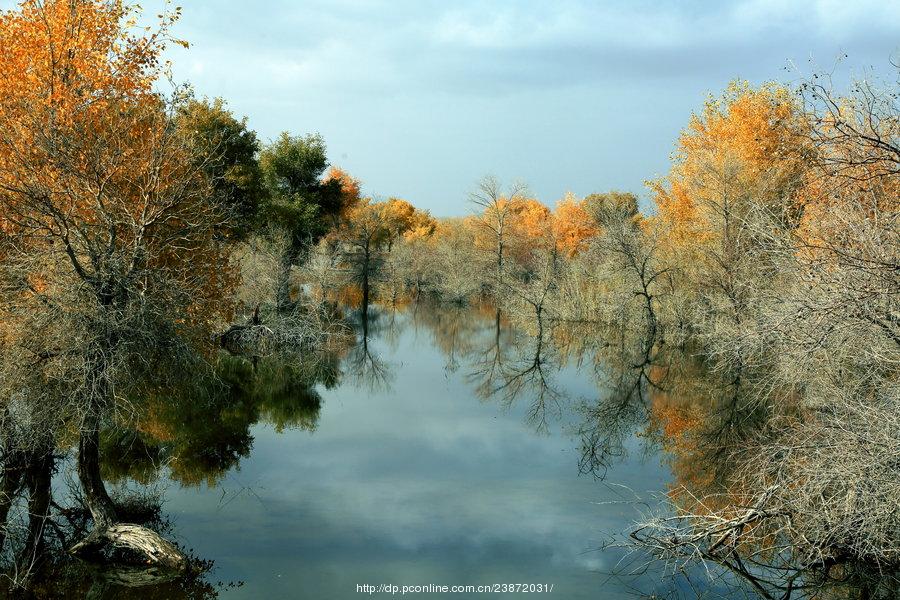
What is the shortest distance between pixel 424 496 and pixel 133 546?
17.0 feet

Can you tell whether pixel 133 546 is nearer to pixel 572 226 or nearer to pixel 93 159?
pixel 93 159

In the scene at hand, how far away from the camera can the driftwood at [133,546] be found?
9836mm

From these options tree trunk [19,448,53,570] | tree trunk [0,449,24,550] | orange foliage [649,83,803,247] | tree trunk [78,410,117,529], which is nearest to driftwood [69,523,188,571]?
tree trunk [78,410,117,529]

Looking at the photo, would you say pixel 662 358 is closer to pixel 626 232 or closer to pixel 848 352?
pixel 626 232

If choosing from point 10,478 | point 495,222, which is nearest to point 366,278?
point 495,222

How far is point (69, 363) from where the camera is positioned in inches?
392

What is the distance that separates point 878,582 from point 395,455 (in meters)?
9.22

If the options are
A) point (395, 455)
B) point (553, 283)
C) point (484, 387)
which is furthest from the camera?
point (553, 283)

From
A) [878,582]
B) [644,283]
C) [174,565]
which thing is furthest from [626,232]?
[174,565]

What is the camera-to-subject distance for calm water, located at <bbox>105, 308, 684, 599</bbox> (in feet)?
34.5

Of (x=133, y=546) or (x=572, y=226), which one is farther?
(x=572, y=226)

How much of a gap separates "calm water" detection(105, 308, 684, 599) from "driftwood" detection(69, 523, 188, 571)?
24.0 inches

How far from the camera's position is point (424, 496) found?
44.9ft

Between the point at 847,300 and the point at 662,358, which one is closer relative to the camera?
the point at 847,300
